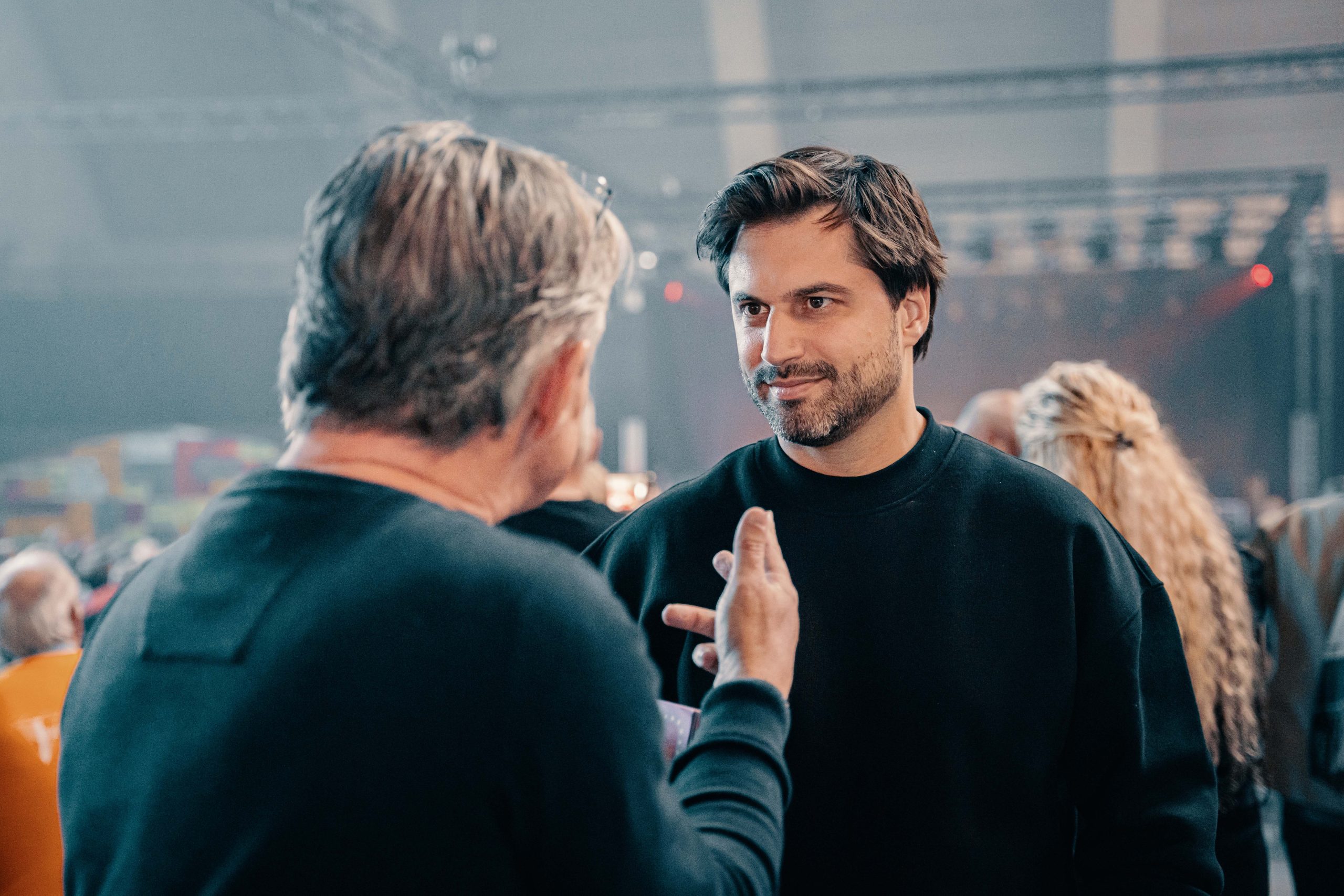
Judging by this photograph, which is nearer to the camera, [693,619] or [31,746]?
[693,619]

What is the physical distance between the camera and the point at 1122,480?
6.35 ft

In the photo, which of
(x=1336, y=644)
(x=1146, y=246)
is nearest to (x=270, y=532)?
(x=1336, y=644)

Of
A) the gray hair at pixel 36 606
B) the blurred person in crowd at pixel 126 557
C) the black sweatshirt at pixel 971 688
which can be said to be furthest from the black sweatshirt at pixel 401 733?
the blurred person in crowd at pixel 126 557

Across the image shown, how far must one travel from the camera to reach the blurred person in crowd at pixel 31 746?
1892 millimetres

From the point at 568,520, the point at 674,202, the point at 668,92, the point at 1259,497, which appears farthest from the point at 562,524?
the point at 1259,497

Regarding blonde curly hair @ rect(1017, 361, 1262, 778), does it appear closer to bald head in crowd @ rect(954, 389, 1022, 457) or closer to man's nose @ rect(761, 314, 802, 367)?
bald head in crowd @ rect(954, 389, 1022, 457)

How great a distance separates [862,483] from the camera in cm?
134

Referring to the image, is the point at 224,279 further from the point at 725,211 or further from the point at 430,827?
the point at 430,827

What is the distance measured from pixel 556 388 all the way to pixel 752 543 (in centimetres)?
28

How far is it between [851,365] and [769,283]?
16cm

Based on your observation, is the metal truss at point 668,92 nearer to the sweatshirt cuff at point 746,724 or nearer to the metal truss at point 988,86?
the metal truss at point 988,86

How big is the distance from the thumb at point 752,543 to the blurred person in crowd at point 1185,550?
1.16 meters

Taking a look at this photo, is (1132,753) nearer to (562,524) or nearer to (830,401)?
(830,401)

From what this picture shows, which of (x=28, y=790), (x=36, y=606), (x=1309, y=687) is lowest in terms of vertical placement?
(x=1309, y=687)
